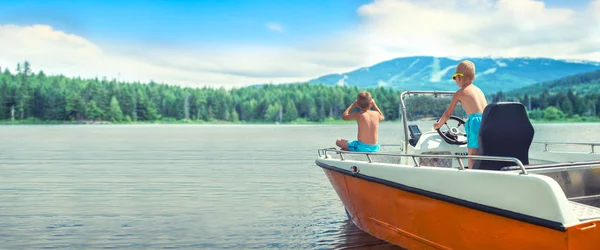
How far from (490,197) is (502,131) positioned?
90 cm

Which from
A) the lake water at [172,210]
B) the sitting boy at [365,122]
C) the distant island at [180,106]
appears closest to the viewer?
the sitting boy at [365,122]

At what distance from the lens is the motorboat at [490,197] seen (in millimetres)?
5188

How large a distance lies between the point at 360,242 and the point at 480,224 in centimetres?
312

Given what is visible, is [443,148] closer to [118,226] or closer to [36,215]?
[118,226]

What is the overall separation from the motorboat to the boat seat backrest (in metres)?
0.01

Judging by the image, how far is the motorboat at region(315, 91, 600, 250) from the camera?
519 centimetres

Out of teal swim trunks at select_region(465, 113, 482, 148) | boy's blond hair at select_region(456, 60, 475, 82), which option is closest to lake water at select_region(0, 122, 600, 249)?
teal swim trunks at select_region(465, 113, 482, 148)

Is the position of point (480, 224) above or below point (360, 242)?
above

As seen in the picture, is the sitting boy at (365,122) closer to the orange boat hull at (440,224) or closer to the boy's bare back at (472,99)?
the orange boat hull at (440,224)

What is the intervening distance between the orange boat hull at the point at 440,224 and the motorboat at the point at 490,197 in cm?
1

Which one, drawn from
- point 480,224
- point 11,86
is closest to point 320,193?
point 480,224

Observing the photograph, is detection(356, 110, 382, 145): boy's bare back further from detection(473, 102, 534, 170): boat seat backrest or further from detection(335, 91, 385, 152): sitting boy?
detection(473, 102, 534, 170): boat seat backrest

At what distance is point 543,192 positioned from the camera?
5172 millimetres

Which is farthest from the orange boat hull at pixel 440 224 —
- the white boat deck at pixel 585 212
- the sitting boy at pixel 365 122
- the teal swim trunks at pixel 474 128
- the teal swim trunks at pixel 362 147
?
the teal swim trunks at pixel 474 128
